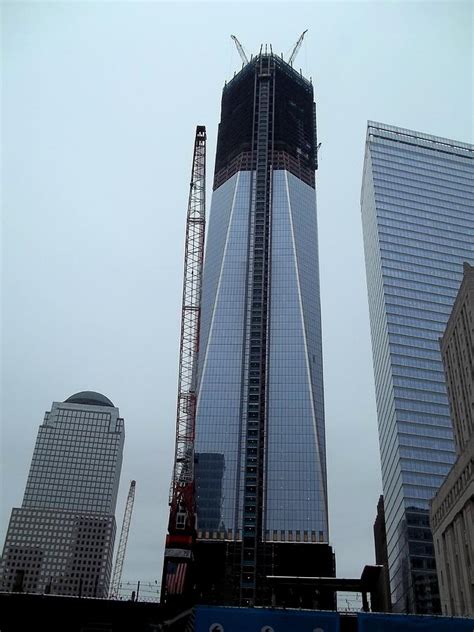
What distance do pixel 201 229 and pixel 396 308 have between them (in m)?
68.8

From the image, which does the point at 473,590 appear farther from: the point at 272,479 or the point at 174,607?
the point at 272,479

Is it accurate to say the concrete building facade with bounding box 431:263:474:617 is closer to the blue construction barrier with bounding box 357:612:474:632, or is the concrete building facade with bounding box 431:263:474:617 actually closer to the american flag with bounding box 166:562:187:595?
the blue construction barrier with bounding box 357:612:474:632

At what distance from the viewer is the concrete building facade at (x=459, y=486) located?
85188mm

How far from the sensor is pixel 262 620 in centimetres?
5594

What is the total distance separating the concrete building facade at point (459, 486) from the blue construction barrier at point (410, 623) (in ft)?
101

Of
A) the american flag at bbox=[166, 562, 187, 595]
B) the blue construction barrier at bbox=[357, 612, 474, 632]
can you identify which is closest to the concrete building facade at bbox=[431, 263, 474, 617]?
the blue construction barrier at bbox=[357, 612, 474, 632]

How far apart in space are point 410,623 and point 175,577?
66.1 metres

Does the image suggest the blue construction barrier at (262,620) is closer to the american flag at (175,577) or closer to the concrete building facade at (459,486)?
the concrete building facade at (459,486)

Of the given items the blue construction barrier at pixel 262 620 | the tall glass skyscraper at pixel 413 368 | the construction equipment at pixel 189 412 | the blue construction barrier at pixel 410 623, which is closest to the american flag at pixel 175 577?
the construction equipment at pixel 189 412

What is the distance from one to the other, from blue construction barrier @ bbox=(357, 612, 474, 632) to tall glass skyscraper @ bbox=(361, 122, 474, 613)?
87.6 metres

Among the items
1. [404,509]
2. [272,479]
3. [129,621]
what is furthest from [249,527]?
[129,621]

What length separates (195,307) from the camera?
13275 cm

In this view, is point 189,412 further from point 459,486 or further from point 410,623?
point 410,623

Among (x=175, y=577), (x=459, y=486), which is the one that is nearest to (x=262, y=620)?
(x=459, y=486)
